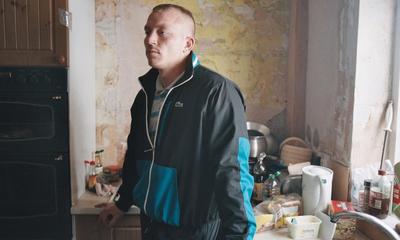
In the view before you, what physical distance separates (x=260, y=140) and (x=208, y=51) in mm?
A: 661

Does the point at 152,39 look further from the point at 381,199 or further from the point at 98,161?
the point at 381,199

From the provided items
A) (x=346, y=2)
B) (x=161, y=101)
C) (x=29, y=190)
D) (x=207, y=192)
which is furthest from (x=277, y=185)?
(x=29, y=190)

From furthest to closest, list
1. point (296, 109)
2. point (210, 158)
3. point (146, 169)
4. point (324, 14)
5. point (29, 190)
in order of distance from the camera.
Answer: point (296, 109)
point (324, 14)
point (29, 190)
point (146, 169)
point (210, 158)

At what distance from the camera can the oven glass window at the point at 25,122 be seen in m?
1.64

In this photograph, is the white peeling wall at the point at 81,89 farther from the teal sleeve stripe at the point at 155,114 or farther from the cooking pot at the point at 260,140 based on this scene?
the cooking pot at the point at 260,140

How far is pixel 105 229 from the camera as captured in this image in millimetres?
1724

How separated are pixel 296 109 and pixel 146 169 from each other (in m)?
1.27

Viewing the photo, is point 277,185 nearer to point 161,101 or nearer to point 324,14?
point 161,101

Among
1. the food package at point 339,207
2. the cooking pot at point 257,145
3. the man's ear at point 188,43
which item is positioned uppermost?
the man's ear at point 188,43

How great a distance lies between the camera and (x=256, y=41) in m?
2.27

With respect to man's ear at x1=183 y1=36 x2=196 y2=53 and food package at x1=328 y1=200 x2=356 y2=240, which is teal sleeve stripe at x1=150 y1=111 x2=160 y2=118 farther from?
food package at x1=328 y1=200 x2=356 y2=240

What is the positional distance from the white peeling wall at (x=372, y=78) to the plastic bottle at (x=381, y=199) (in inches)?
6.7

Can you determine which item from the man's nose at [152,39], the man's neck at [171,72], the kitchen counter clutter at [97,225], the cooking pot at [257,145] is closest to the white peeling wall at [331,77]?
the cooking pot at [257,145]

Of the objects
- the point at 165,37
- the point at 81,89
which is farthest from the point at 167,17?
the point at 81,89
